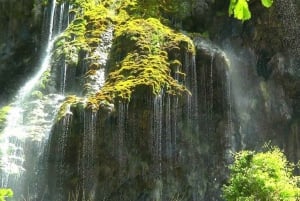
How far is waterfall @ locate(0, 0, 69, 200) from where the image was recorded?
51.2 ft

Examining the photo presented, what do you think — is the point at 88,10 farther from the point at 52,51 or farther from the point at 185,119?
the point at 185,119

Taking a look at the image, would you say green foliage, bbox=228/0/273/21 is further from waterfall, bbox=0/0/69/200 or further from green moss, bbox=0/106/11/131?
green moss, bbox=0/106/11/131

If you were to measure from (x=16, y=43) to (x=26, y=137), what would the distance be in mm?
7122

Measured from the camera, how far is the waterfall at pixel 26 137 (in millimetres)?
15617

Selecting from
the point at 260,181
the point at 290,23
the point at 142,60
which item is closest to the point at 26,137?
the point at 142,60

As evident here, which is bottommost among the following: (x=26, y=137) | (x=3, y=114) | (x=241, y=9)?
(x=26, y=137)

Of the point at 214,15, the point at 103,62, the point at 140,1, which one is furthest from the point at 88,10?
the point at 214,15

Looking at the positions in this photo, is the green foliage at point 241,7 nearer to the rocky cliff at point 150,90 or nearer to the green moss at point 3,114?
the rocky cliff at point 150,90

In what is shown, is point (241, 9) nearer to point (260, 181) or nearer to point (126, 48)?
point (260, 181)

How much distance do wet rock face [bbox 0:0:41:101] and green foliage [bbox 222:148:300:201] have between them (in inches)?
369

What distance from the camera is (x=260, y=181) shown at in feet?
46.7

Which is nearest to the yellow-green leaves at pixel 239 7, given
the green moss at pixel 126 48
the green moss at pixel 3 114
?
the green moss at pixel 126 48

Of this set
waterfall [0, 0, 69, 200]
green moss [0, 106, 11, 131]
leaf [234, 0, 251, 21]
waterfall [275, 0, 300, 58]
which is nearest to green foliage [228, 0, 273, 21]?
leaf [234, 0, 251, 21]

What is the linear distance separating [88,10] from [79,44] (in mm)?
2471
